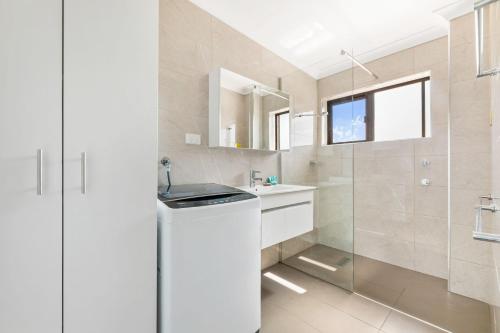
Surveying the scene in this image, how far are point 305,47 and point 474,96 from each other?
5.38ft

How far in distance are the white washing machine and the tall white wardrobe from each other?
0.29ft

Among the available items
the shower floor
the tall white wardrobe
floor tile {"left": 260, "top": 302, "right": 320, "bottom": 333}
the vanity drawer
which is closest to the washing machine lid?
the tall white wardrobe

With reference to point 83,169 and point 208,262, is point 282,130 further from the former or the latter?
point 83,169

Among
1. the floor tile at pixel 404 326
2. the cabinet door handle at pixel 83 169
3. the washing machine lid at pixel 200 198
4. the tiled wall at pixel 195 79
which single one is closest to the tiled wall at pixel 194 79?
the tiled wall at pixel 195 79

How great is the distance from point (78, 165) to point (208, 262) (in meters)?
0.76

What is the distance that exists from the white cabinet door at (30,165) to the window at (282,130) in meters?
1.91

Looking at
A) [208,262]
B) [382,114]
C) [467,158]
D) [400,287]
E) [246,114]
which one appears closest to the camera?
[208,262]

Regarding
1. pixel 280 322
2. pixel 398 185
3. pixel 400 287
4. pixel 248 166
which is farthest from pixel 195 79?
pixel 400 287

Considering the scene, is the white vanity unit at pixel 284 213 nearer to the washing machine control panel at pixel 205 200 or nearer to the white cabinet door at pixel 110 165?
the washing machine control panel at pixel 205 200

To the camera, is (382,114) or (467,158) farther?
(382,114)

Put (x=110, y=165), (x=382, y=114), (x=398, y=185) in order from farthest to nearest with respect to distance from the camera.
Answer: (x=382, y=114)
(x=398, y=185)
(x=110, y=165)

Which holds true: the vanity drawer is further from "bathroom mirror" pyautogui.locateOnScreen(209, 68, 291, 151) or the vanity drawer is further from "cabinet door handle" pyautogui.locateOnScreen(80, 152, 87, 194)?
"cabinet door handle" pyautogui.locateOnScreen(80, 152, 87, 194)

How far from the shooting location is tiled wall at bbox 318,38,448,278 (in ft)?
7.02

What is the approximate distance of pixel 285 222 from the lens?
1944 mm
